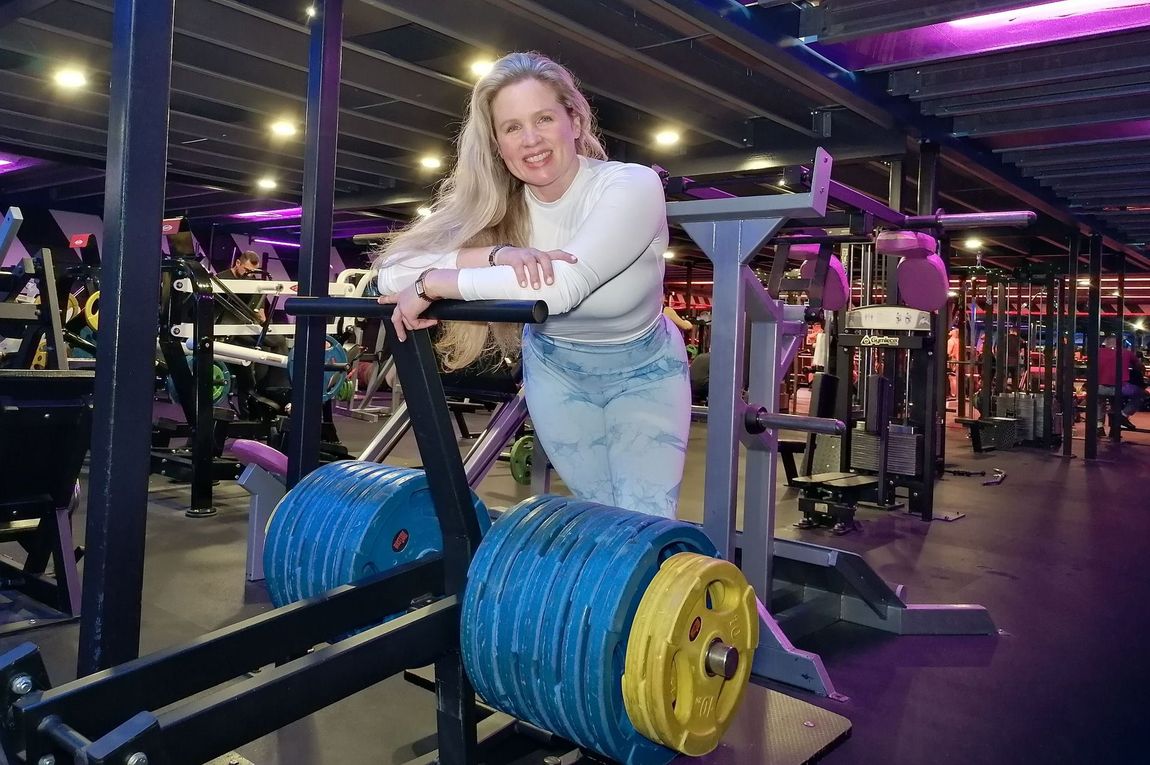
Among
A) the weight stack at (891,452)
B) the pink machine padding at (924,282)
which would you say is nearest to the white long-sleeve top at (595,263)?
the pink machine padding at (924,282)

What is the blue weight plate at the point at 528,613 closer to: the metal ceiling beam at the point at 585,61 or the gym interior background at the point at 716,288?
the gym interior background at the point at 716,288

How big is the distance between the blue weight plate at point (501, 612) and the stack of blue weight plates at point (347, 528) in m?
0.21

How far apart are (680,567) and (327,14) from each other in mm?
1746

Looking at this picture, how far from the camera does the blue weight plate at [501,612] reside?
1.50 m

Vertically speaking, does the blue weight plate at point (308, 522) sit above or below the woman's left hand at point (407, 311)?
below

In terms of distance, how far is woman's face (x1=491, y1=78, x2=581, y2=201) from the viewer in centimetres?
166

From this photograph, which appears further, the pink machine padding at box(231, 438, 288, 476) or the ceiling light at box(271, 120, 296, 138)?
the ceiling light at box(271, 120, 296, 138)

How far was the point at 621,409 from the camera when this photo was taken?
185 cm

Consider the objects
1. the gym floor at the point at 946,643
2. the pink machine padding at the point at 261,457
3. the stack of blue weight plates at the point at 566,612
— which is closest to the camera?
the stack of blue weight plates at the point at 566,612

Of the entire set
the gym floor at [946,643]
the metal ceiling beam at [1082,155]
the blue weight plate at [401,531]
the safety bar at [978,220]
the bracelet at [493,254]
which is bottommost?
the gym floor at [946,643]

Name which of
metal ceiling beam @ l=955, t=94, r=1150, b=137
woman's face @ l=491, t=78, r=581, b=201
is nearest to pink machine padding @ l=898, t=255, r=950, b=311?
metal ceiling beam @ l=955, t=94, r=1150, b=137

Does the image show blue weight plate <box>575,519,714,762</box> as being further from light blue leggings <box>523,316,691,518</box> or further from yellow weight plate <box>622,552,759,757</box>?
light blue leggings <box>523,316,691,518</box>

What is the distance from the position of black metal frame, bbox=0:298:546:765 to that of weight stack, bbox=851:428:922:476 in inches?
163

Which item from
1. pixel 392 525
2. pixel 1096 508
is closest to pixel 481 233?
pixel 392 525
